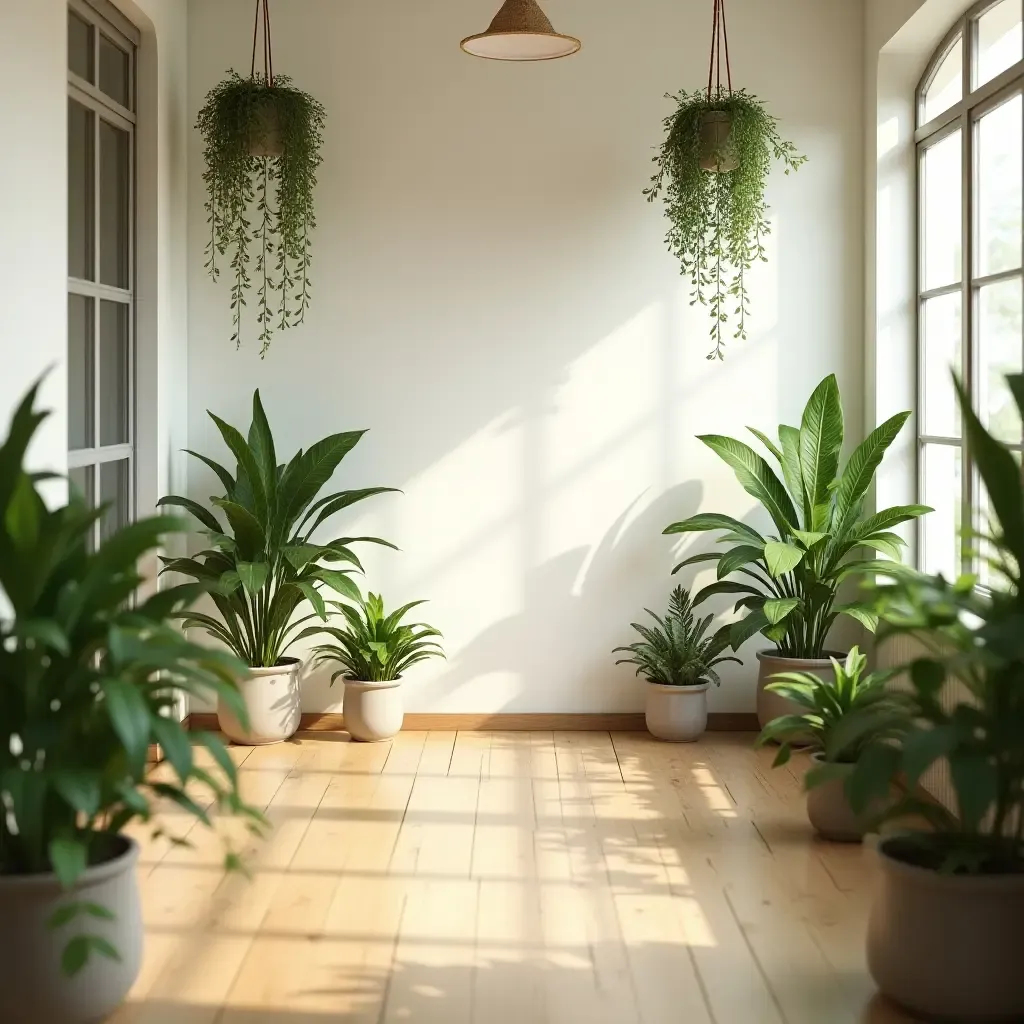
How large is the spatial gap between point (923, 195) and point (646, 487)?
1.52 m

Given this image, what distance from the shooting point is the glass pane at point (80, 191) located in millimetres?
4270

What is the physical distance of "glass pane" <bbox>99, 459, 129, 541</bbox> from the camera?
4.68 m

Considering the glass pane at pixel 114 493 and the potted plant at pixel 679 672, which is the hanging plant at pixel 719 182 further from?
the glass pane at pixel 114 493

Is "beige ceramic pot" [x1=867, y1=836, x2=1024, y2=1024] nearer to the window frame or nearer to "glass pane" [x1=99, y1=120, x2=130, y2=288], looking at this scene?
the window frame

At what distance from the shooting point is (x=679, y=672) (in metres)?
5.07

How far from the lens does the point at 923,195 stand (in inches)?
197

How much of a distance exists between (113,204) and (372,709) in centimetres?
208

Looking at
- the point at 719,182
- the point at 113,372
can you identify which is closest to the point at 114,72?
the point at 113,372

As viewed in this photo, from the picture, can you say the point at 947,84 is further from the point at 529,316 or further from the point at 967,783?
the point at 967,783

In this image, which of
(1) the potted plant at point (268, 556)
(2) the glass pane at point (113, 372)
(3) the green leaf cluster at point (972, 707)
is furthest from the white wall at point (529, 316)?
(3) the green leaf cluster at point (972, 707)

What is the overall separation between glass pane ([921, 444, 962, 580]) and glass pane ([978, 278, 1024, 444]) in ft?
1.06

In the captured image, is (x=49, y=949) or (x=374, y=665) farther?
(x=374, y=665)

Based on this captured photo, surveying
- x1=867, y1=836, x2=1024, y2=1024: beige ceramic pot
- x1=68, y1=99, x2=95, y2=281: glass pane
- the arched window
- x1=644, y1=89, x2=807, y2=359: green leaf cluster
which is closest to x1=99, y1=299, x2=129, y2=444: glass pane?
x1=68, y1=99, x2=95, y2=281: glass pane

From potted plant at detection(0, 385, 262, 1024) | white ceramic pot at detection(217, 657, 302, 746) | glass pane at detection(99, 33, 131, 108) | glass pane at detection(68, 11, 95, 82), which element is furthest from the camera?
white ceramic pot at detection(217, 657, 302, 746)
